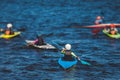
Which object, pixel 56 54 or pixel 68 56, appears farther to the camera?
pixel 56 54

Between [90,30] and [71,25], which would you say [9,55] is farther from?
[71,25]

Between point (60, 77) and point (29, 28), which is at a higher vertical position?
point (29, 28)

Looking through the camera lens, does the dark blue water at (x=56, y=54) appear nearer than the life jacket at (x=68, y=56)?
No

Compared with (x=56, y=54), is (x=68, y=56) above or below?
below

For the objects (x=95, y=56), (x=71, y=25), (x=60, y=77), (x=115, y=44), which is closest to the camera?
(x=60, y=77)

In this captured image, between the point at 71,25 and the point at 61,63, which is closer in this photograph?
the point at 61,63

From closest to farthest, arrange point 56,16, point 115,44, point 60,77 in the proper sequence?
point 60,77
point 115,44
point 56,16

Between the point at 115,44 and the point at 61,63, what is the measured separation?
49.6 feet

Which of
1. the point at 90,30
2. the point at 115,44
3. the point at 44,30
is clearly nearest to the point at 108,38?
the point at 115,44

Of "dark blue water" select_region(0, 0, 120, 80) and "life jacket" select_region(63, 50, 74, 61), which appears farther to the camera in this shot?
"dark blue water" select_region(0, 0, 120, 80)

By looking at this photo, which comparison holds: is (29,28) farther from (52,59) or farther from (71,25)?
(52,59)

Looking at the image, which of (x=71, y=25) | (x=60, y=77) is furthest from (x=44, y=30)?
(x=60, y=77)

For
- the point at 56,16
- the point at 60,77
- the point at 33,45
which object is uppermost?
the point at 56,16

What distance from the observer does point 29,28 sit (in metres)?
69.8
